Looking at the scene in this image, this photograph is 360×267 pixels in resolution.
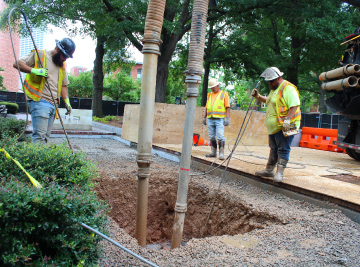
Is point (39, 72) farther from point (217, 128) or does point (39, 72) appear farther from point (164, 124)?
point (164, 124)

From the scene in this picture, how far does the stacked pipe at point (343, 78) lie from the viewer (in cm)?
708

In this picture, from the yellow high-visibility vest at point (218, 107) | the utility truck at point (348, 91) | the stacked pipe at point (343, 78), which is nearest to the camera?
the stacked pipe at point (343, 78)

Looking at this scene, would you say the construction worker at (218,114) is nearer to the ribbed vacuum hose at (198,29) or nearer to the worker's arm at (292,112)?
the worker's arm at (292,112)

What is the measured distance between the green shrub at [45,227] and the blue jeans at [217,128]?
5769mm

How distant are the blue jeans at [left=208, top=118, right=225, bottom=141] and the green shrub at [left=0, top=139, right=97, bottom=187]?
491 cm

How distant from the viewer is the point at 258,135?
12469 millimetres

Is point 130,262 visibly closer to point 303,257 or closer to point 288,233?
point 303,257

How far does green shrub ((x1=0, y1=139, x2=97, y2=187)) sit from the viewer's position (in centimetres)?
269

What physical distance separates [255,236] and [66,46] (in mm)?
3916

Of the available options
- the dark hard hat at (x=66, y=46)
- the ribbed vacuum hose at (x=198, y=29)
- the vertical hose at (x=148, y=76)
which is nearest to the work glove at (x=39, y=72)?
the dark hard hat at (x=66, y=46)

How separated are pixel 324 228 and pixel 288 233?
1.76ft

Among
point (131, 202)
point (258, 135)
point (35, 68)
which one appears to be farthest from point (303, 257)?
point (258, 135)

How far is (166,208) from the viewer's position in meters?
6.10

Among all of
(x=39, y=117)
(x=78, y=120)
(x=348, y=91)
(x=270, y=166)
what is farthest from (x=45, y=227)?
(x=78, y=120)
